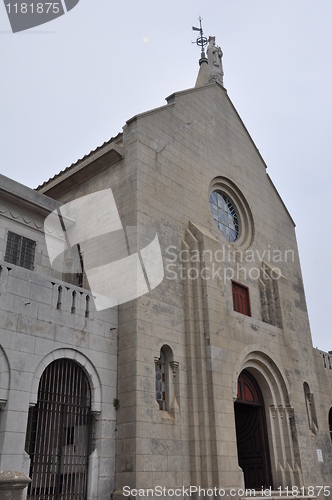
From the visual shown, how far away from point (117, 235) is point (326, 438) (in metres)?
11.7

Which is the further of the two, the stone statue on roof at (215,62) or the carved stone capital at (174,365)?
the stone statue on roof at (215,62)

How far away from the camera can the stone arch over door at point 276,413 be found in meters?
15.8

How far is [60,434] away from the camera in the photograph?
449 inches

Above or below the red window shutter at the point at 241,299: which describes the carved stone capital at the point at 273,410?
below

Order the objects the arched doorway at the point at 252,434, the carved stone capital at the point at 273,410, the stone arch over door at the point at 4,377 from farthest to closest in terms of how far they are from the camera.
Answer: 1. the carved stone capital at the point at 273,410
2. the arched doorway at the point at 252,434
3. the stone arch over door at the point at 4,377

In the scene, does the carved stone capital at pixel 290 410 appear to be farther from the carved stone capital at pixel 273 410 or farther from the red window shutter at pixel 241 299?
the red window shutter at pixel 241 299

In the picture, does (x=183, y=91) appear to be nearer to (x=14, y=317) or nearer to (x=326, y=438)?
(x=14, y=317)

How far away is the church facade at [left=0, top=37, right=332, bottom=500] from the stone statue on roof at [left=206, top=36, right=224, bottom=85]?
1.42 m

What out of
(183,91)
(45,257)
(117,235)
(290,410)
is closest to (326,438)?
(290,410)

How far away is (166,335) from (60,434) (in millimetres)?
4024

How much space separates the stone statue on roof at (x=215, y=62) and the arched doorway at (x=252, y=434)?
13.6 m

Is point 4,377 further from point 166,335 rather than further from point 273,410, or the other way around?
point 273,410

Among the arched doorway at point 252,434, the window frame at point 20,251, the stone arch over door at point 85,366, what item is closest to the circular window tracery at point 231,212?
the arched doorway at point 252,434

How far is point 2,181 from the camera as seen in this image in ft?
49.2
